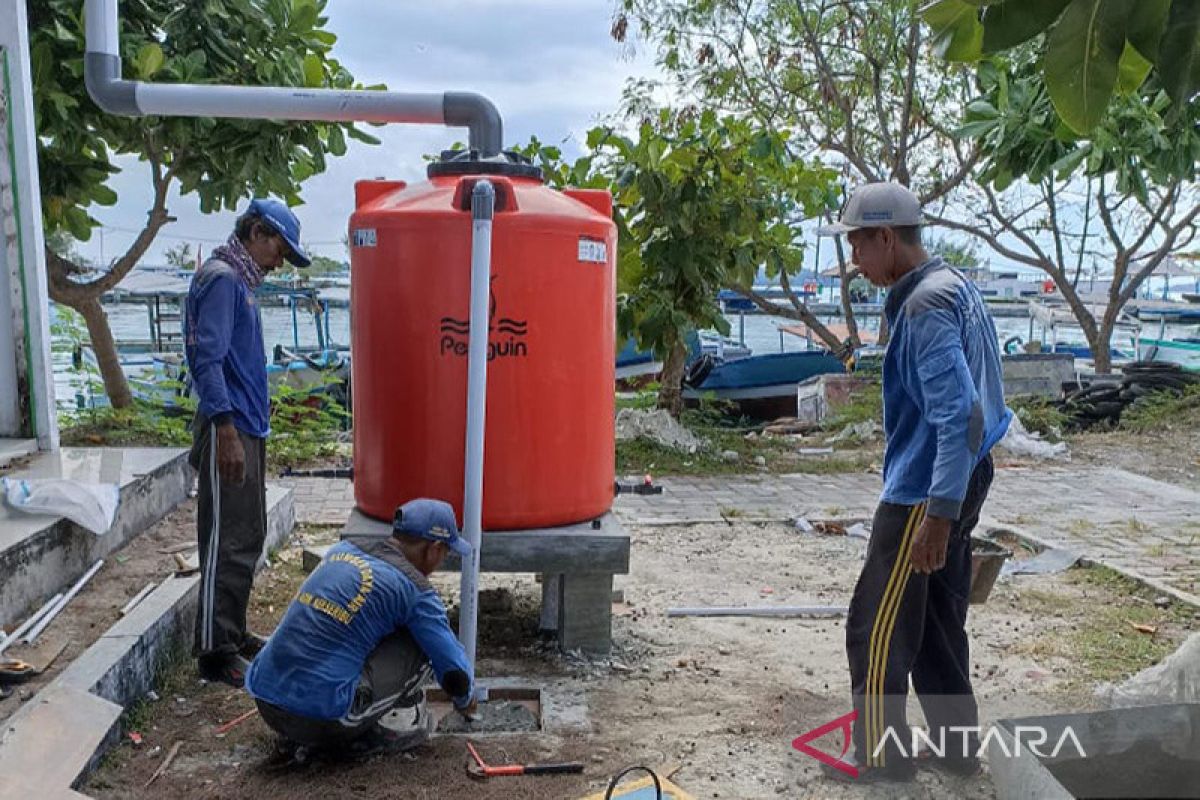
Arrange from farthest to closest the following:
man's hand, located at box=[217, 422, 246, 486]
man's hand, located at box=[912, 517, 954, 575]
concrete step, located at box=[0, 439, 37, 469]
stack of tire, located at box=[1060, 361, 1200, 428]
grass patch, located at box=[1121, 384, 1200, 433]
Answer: stack of tire, located at box=[1060, 361, 1200, 428] < grass patch, located at box=[1121, 384, 1200, 433] < concrete step, located at box=[0, 439, 37, 469] < man's hand, located at box=[217, 422, 246, 486] < man's hand, located at box=[912, 517, 954, 575]

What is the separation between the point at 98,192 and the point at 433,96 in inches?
170

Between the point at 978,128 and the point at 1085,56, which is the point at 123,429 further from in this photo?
the point at 1085,56

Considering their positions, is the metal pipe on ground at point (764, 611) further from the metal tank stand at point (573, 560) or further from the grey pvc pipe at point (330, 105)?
the grey pvc pipe at point (330, 105)

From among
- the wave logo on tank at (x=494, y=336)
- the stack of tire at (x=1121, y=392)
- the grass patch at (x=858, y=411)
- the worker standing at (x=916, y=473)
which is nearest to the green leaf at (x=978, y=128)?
the worker standing at (x=916, y=473)

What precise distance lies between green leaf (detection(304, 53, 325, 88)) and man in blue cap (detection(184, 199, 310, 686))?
11.5ft

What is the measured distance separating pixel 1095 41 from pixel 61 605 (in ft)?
14.2

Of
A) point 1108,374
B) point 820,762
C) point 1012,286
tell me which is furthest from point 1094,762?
point 1012,286

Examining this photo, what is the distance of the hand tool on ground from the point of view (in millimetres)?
3490

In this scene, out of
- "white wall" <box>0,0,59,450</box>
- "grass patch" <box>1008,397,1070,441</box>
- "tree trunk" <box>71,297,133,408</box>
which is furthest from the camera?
"grass patch" <box>1008,397,1070,441</box>

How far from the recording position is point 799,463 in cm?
984

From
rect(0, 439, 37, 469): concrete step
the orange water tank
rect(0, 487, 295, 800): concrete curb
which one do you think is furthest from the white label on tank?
rect(0, 439, 37, 469): concrete step

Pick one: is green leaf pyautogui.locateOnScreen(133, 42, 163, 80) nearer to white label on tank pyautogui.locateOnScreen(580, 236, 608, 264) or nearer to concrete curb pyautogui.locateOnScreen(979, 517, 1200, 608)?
white label on tank pyautogui.locateOnScreen(580, 236, 608, 264)

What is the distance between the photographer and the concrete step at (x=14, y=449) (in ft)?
18.3

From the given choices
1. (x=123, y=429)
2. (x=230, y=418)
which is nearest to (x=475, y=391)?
(x=230, y=418)
